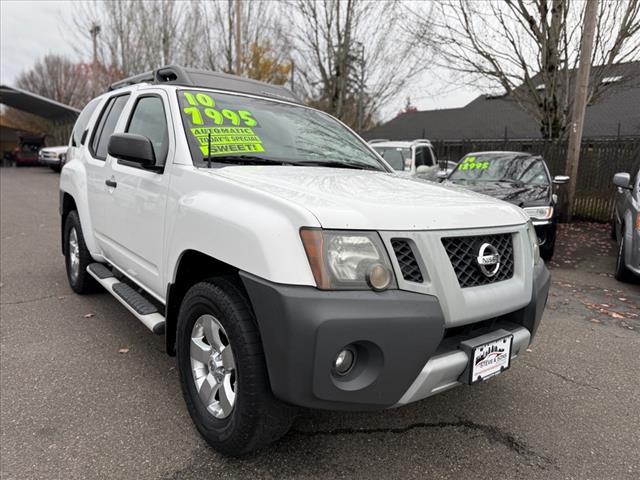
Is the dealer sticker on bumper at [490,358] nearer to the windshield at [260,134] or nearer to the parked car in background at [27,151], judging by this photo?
the windshield at [260,134]

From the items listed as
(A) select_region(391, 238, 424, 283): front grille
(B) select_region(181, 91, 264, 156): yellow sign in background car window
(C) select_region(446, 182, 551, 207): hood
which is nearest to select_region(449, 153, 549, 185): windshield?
(C) select_region(446, 182, 551, 207): hood

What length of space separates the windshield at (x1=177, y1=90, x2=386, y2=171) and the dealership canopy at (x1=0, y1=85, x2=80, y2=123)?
22.1m

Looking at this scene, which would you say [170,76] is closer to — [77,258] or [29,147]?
[77,258]

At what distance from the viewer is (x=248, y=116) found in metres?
3.11

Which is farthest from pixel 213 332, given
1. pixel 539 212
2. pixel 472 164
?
pixel 472 164

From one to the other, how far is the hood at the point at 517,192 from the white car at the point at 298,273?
4148mm

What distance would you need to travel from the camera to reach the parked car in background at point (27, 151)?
26562mm

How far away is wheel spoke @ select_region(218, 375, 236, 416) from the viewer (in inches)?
85.7

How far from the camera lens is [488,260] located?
7.02 ft

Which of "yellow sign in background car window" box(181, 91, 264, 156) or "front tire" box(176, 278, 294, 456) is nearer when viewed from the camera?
"front tire" box(176, 278, 294, 456)

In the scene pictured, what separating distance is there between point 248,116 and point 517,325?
2.05m

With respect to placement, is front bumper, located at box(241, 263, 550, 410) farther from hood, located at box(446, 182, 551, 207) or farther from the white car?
hood, located at box(446, 182, 551, 207)

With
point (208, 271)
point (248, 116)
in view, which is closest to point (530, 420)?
point (208, 271)

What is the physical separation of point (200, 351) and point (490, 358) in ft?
4.54
